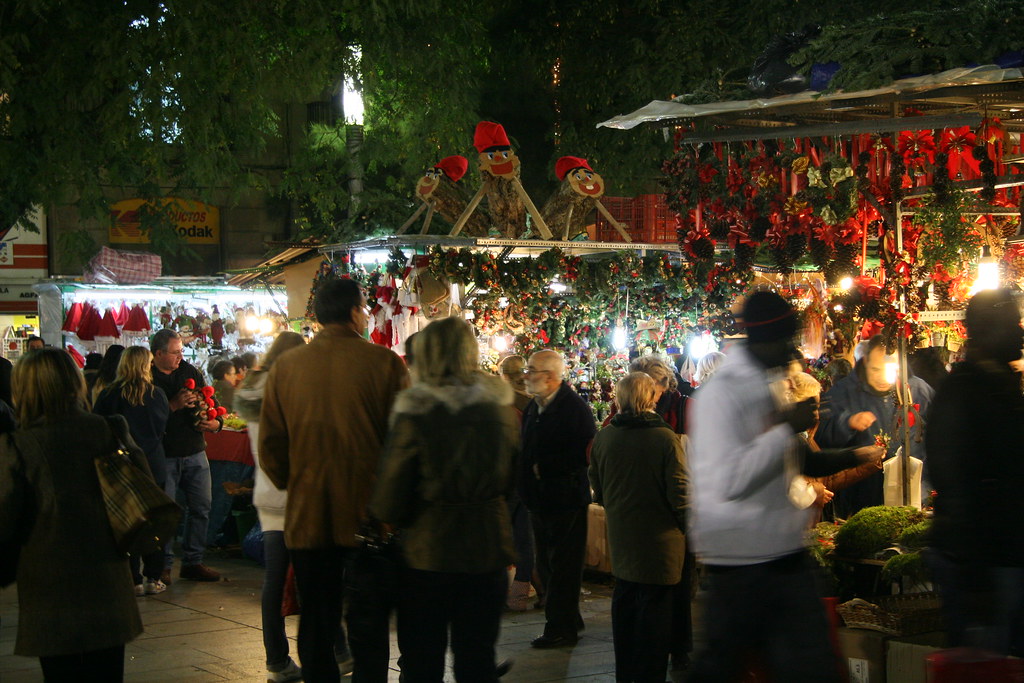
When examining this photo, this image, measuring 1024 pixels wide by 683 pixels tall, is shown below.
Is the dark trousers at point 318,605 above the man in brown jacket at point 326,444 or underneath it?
underneath

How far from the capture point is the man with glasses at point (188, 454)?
952 centimetres

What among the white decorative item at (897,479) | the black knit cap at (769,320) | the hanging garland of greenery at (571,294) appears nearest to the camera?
the black knit cap at (769,320)

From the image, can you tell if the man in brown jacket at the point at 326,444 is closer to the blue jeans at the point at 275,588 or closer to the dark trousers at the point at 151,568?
the blue jeans at the point at 275,588

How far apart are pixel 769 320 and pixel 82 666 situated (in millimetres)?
2943

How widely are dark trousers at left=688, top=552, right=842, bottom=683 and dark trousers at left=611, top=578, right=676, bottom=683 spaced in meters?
2.00

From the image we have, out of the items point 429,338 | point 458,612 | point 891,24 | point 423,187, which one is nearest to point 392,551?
point 458,612

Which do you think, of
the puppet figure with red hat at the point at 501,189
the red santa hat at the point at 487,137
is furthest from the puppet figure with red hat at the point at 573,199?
the red santa hat at the point at 487,137

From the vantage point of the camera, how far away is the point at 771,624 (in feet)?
12.8

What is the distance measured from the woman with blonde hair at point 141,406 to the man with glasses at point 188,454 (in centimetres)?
41

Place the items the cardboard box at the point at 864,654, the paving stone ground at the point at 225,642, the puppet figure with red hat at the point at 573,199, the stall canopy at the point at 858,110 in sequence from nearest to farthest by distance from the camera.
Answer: the cardboard box at the point at 864,654 < the stall canopy at the point at 858,110 < the paving stone ground at the point at 225,642 < the puppet figure with red hat at the point at 573,199

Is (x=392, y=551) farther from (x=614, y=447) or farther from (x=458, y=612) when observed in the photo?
(x=614, y=447)

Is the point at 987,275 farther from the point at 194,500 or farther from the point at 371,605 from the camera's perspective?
the point at 194,500

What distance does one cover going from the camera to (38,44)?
13.6 m

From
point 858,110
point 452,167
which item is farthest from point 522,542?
point 452,167
